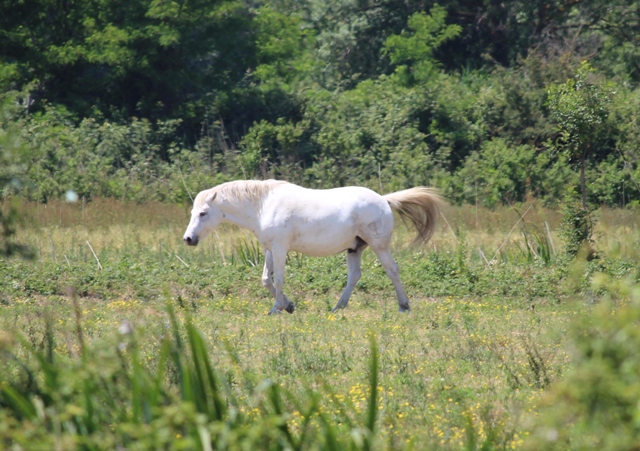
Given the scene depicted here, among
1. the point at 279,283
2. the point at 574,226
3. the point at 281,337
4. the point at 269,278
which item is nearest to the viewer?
the point at 281,337

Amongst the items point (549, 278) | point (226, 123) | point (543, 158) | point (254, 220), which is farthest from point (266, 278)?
point (226, 123)

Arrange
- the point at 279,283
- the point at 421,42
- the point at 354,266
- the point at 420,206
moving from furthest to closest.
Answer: the point at 421,42, the point at 420,206, the point at 354,266, the point at 279,283

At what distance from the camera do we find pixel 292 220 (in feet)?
37.2

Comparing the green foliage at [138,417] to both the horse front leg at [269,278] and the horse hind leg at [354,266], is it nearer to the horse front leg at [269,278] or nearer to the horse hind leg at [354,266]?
the horse front leg at [269,278]

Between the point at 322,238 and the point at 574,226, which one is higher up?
the point at 322,238

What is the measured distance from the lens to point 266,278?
37.4 feet

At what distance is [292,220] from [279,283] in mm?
756

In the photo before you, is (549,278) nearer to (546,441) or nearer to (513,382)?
(513,382)

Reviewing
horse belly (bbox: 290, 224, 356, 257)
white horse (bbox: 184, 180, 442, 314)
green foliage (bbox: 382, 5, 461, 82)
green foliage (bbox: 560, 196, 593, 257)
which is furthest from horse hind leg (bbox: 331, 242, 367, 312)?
green foliage (bbox: 382, 5, 461, 82)

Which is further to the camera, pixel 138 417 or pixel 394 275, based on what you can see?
pixel 394 275

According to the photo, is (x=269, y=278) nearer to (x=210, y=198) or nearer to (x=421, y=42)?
(x=210, y=198)

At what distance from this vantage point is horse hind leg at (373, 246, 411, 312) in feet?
37.5

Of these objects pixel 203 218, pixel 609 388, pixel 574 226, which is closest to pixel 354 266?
pixel 203 218

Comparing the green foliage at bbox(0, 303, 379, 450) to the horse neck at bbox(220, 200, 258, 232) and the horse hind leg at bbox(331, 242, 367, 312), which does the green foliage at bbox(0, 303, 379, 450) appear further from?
the horse hind leg at bbox(331, 242, 367, 312)
